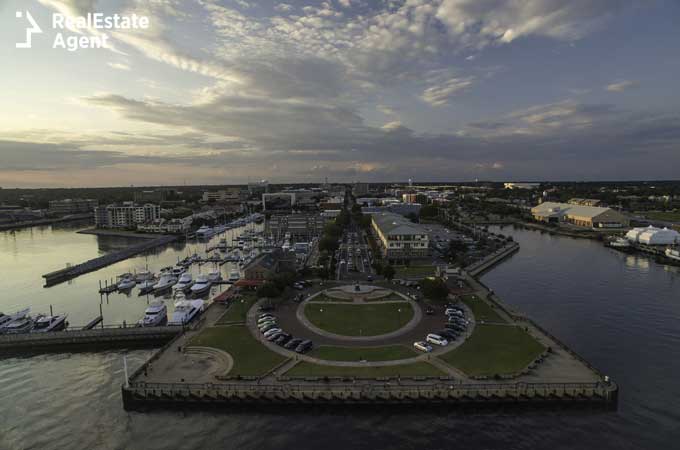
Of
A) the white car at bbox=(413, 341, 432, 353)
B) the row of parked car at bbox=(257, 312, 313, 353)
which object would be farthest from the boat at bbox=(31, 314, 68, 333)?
the white car at bbox=(413, 341, 432, 353)

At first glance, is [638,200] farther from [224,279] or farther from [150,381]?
[150,381]

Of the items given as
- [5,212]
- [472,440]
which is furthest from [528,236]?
[5,212]

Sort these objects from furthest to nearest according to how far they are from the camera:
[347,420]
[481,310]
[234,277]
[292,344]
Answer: [234,277] → [481,310] → [292,344] → [347,420]

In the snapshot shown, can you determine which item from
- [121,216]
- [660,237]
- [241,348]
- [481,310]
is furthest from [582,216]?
[121,216]

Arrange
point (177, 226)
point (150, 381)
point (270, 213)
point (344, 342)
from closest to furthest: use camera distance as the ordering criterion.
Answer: point (150, 381) < point (344, 342) < point (177, 226) < point (270, 213)

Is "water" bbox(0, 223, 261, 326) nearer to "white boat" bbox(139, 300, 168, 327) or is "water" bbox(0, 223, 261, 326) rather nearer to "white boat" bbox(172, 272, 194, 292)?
"white boat" bbox(139, 300, 168, 327)

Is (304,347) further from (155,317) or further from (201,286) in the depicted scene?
(201,286)
